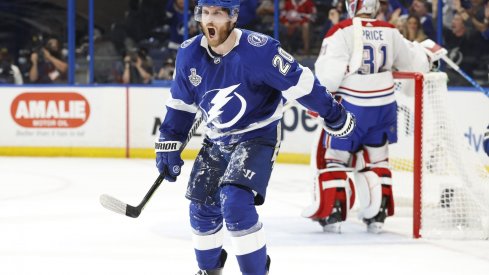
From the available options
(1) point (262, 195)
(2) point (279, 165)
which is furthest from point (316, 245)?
(2) point (279, 165)

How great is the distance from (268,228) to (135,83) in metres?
4.66

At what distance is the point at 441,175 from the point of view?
5.60 meters

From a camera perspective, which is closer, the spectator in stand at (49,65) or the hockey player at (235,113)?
the hockey player at (235,113)

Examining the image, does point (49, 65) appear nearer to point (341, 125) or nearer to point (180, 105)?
point (180, 105)

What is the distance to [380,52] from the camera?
220 inches

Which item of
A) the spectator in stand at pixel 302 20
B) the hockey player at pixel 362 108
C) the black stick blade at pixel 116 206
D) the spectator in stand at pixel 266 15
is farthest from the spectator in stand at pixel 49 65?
the black stick blade at pixel 116 206

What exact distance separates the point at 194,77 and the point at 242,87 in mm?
173

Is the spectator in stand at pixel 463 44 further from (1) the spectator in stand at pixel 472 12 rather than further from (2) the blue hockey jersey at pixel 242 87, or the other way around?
(2) the blue hockey jersey at pixel 242 87

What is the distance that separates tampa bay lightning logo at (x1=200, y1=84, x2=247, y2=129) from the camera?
371 centimetres

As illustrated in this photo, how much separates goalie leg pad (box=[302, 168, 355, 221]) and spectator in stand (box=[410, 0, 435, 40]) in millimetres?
3467

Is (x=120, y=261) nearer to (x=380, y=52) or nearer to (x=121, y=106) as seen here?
(x=380, y=52)

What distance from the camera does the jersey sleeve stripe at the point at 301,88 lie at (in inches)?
146

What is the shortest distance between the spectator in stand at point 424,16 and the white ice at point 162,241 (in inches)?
76.2

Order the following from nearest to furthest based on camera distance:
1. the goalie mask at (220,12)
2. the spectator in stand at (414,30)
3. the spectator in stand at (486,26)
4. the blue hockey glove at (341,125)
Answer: the goalie mask at (220,12) < the blue hockey glove at (341,125) < the spectator in stand at (486,26) < the spectator in stand at (414,30)
